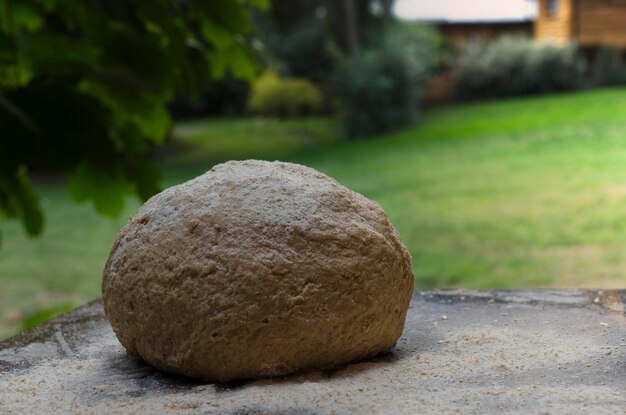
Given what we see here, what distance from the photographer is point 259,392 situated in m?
2.45

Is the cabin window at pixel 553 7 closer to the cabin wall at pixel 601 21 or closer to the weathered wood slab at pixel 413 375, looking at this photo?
the cabin wall at pixel 601 21

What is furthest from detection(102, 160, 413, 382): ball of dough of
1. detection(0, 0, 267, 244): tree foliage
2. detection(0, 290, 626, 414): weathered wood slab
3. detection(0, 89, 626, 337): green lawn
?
detection(0, 89, 626, 337): green lawn

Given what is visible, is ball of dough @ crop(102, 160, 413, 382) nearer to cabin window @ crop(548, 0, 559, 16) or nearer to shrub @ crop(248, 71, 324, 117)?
shrub @ crop(248, 71, 324, 117)

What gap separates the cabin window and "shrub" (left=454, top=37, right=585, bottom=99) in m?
0.73

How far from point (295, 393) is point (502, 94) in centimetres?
1638

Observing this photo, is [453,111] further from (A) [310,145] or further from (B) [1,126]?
(B) [1,126]

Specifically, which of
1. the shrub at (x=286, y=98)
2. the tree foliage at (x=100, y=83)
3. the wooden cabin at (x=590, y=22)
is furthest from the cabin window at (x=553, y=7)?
the tree foliage at (x=100, y=83)

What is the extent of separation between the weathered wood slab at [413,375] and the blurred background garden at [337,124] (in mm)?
515

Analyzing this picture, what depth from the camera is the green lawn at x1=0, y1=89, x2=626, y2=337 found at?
7.33 m

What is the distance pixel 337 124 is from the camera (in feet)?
49.6

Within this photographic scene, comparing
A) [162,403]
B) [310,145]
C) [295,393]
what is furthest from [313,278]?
[310,145]

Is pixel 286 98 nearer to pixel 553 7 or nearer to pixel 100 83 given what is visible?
pixel 553 7

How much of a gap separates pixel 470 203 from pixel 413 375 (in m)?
6.44

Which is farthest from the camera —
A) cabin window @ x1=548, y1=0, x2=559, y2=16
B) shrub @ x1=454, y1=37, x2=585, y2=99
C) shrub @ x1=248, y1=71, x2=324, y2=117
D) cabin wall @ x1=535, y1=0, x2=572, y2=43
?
cabin window @ x1=548, y1=0, x2=559, y2=16
